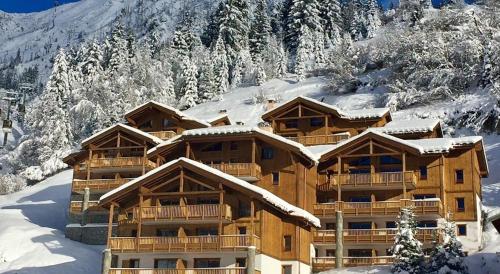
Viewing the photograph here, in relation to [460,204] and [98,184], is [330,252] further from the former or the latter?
[98,184]

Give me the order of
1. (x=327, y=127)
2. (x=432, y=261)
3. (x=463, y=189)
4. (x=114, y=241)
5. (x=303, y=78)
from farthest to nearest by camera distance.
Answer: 1. (x=303, y=78)
2. (x=327, y=127)
3. (x=463, y=189)
4. (x=114, y=241)
5. (x=432, y=261)

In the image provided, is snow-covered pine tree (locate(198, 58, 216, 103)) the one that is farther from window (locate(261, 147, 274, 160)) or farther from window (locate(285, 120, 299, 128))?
window (locate(261, 147, 274, 160))

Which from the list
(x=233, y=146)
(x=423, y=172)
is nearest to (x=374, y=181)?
(x=423, y=172)

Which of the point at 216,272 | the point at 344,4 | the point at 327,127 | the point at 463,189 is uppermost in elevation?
the point at 344,4

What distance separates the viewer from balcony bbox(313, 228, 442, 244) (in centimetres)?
3912

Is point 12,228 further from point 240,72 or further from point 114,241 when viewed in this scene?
point 240,72

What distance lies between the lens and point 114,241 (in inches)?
1491

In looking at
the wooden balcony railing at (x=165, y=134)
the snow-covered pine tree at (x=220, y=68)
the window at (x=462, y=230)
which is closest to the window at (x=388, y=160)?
the window at (x=462, y=230)

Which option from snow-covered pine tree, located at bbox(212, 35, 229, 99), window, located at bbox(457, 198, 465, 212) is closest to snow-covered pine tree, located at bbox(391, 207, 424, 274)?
window, located at bbox(457, 198, 465, 212)

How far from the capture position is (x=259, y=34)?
11075 centimetres

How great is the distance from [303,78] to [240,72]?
12763 millimetres

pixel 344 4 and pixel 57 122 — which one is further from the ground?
pixel 344 4

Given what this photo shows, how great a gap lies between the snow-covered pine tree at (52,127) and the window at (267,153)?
37.8 metres

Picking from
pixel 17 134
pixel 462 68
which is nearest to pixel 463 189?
pixel 462 68
